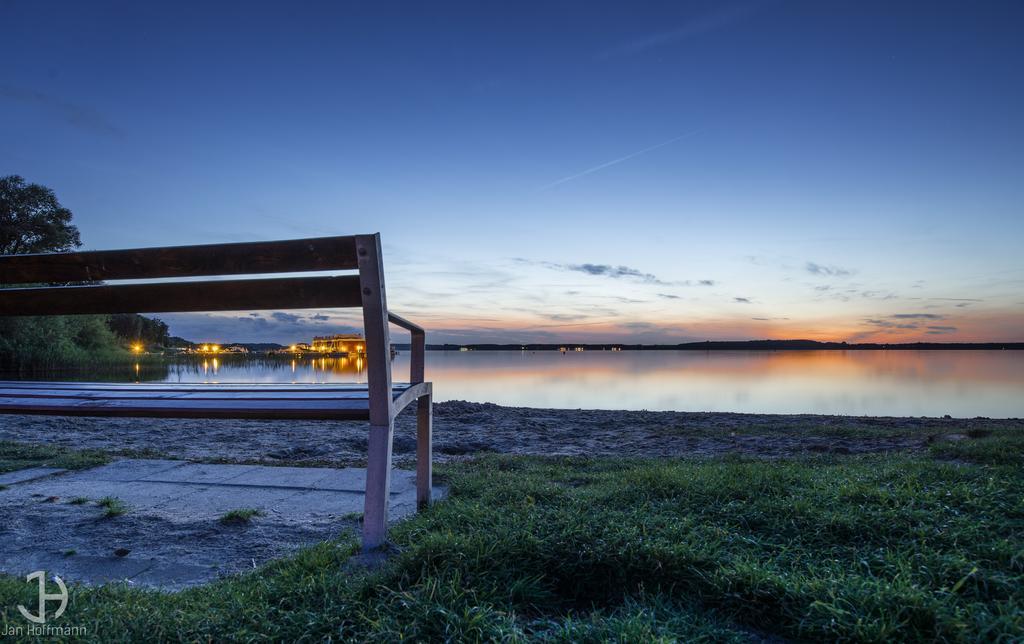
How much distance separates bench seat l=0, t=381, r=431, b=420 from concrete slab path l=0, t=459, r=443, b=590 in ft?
2.33

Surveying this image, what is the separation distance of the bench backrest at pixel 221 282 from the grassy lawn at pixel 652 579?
78 centimetres

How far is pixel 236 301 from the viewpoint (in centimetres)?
279

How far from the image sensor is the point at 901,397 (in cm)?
2005

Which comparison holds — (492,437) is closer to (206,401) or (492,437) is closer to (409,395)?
(409,395)

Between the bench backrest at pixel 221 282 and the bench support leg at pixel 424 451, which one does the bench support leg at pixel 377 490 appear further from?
the bench support leg at pixel 424 451

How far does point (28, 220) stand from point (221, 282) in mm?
38844

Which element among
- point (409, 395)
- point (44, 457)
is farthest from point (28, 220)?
point (409, 395)

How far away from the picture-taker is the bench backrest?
2.54 m

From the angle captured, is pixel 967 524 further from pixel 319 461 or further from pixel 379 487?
pixel 319 461

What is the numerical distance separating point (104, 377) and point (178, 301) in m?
25.6

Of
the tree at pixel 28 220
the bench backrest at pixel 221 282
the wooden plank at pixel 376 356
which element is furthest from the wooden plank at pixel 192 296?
the tree at pixel 28 220

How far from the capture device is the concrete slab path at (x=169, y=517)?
2.66m

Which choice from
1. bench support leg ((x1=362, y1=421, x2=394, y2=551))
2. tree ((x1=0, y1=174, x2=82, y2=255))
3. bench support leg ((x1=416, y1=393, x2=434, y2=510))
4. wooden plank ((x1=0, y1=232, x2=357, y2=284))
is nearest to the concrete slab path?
bench support leg ((x1=416, y1=393, x2=434, y2=510))

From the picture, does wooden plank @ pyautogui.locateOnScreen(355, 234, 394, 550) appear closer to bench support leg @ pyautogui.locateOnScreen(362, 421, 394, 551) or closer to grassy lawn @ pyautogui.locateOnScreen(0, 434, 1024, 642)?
bench support leg @ pyautogui.locateOnScreen(362, 421, 394, 551)
